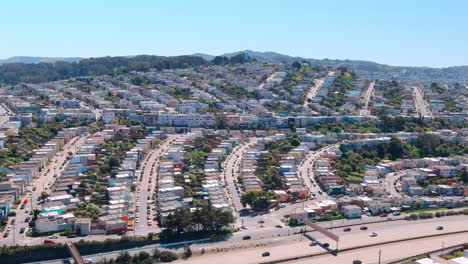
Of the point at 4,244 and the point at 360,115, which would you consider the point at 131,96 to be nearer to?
the point at 360,115

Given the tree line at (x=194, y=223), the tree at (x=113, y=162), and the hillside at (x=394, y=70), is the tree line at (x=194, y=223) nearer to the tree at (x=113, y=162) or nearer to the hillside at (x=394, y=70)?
the tree at (x=113, y=162)

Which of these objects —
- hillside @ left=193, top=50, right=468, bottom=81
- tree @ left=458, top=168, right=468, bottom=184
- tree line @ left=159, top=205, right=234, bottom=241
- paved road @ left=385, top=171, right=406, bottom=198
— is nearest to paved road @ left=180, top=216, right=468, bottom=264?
tree line @ left=159, top=205, right=234, bottom=241

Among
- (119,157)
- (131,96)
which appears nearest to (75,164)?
(119,157)

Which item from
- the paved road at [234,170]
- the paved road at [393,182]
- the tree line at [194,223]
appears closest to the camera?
the tree line at [194,223]

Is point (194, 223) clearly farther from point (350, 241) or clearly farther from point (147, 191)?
point (350, 241)

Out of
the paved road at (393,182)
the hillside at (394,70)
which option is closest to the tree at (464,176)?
the paved road at (393,182)

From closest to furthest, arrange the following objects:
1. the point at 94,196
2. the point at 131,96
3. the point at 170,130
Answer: the point at 94,196
the point at 170,130
the point at 131,96

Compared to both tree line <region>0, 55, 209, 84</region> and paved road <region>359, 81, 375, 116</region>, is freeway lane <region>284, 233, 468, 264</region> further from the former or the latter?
tree line <region>0, 55, 209, 84</region>
